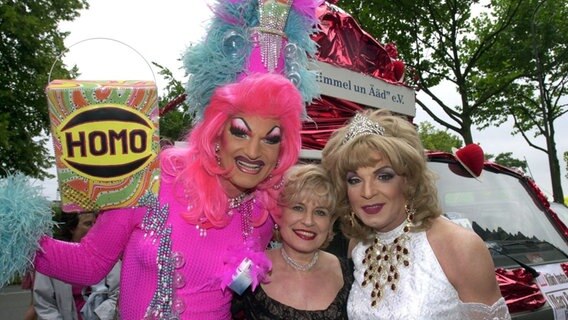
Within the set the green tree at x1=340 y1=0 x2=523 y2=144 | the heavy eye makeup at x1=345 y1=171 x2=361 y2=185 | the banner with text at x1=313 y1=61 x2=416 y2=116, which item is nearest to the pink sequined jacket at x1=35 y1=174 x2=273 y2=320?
the heavy eye makeup at x1=345 y1=171 x2=361 y2=185

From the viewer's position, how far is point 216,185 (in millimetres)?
2023

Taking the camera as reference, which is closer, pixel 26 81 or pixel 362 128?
pixel 362 128

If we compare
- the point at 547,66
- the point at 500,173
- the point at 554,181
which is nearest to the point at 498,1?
the point at 547,66

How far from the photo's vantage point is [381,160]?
2.02 meters

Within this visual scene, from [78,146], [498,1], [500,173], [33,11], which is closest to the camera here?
[78,146]

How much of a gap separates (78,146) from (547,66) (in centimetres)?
1292

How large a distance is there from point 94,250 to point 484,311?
1403 millimetres

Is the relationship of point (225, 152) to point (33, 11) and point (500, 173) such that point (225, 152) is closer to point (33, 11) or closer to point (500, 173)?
A: point (500, 173)

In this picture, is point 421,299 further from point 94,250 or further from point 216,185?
point 94,250

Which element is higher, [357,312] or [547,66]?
[547,66]

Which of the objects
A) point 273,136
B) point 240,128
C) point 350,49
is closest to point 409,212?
point 273,136

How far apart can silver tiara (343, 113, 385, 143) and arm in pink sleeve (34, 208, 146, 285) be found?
0.86 metres

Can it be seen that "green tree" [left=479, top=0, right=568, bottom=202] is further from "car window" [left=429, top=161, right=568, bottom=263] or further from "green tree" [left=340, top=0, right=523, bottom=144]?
"car window" [left=429, top=161, right=568, bottom=263]

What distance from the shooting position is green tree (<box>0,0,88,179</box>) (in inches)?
525
